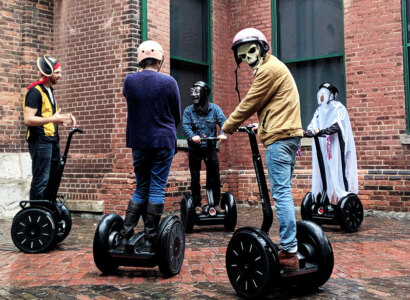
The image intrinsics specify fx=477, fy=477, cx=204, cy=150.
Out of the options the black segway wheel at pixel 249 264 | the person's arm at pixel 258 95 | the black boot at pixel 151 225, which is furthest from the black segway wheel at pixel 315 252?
the black boot at pixel 151 225

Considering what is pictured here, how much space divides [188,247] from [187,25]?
5.67m

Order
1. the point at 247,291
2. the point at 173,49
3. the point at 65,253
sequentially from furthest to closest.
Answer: the point at 173,49
the point at 65,253
the point at 247,291

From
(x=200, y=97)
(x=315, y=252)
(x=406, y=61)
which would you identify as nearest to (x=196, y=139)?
(x=200, y=97)

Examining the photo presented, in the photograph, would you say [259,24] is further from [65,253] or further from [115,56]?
[65,253]

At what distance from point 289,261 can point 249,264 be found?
32cm

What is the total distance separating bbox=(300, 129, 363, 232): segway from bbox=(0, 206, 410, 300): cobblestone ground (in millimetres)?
371

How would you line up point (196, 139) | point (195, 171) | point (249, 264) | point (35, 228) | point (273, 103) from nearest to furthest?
point (249, 264) → point (273, 103) → point (35, 228) → point (196, 139) → point (195, 171)

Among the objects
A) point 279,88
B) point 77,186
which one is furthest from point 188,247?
point 77,186

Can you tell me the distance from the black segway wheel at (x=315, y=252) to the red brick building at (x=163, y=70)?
4837 mm

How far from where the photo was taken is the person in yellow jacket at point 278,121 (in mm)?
3770

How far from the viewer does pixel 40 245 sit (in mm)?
5617

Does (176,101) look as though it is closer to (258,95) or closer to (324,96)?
(258,95)

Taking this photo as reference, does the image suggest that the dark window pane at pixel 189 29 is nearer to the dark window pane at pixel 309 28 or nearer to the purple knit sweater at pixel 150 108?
the dark window pane at pixel 309 28

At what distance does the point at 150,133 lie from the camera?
4410mm
